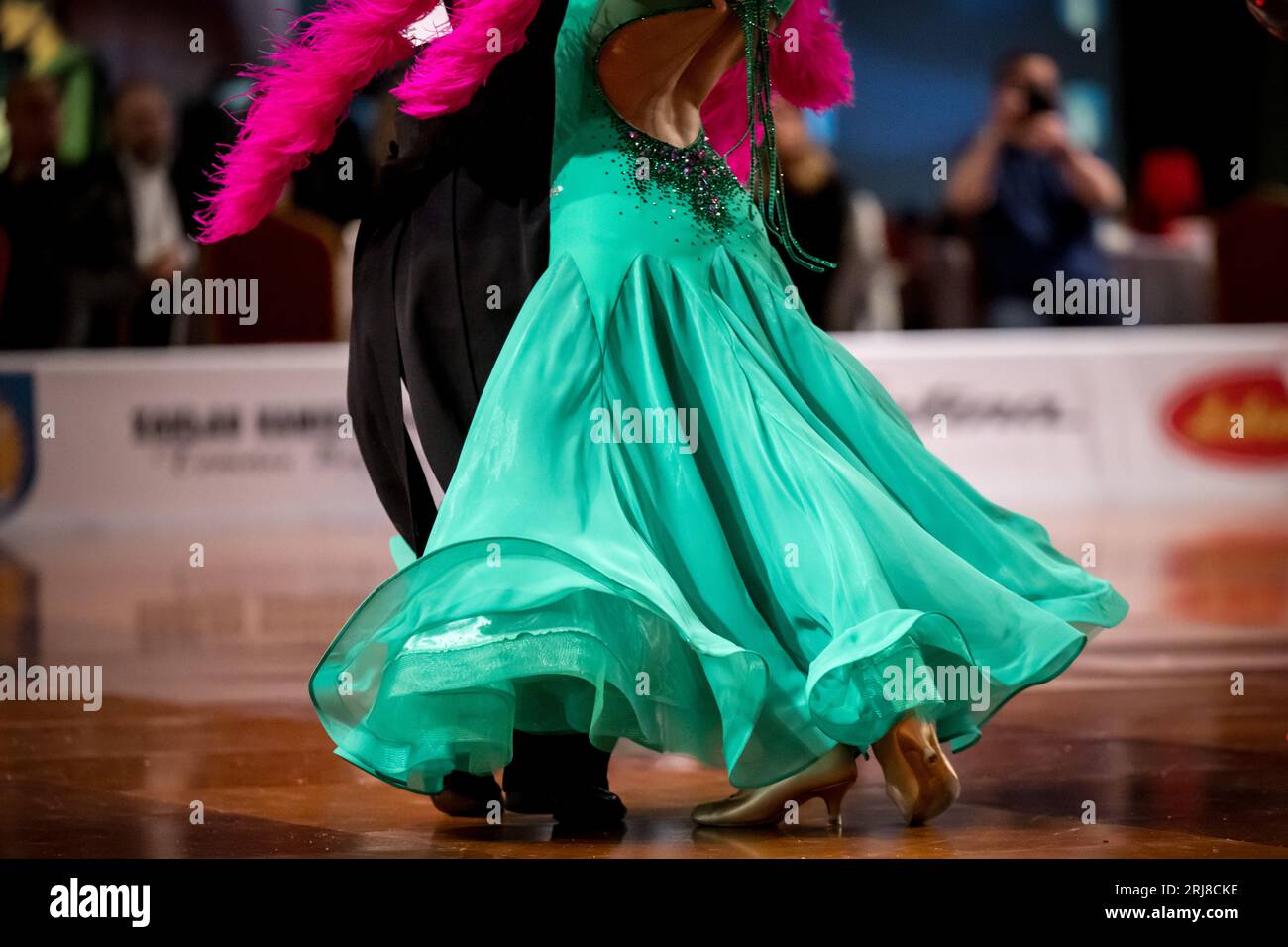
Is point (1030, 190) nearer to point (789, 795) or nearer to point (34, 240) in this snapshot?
point (34, 240)

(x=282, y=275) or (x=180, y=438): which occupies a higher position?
(x=282, y=275)

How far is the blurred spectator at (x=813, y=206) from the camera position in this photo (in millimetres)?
7184

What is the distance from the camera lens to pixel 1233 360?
719 cm

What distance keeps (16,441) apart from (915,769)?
544 cm

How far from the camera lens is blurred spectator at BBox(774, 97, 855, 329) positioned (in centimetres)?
718

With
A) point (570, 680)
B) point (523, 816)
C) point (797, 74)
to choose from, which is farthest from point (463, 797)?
point (797, 74)

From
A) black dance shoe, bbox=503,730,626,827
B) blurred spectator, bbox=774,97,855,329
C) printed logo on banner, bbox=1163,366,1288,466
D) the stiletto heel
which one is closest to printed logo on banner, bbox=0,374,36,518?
blurred spectator, bbox=774,97,855,329

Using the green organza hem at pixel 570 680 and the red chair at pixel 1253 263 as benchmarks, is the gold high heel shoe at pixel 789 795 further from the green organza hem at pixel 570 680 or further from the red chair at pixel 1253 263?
the red chair at pixel 1253 263

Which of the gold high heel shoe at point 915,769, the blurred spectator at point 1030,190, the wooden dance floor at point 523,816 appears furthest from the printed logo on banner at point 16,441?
the gold high heel shoe at point 915,769

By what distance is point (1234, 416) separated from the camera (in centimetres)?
710

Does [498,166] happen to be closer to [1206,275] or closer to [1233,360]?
[1233,360]

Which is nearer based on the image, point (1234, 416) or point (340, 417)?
point (340, 417)

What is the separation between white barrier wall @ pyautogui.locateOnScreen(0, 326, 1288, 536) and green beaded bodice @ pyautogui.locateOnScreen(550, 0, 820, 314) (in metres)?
4.22

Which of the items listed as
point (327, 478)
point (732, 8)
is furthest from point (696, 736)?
point (327, 478)
